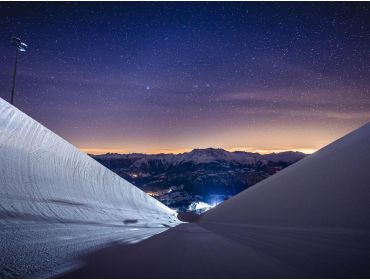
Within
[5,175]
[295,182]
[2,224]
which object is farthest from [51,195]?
[295,182]

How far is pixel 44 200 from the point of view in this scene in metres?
5.11

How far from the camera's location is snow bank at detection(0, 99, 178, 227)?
4.48 m

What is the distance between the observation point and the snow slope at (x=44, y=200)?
291cm

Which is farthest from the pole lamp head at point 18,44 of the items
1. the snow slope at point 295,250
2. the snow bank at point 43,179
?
the snow slope at point 295,250

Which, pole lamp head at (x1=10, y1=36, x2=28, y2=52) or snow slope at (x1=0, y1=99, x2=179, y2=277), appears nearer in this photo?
snow slope at (x1=0, y1=99, x2=179, y2=277)

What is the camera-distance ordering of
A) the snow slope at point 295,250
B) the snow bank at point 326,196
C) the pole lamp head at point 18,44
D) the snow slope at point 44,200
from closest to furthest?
the snow slope at point 295,250 → the snow slope at point 44,200 → the snow bank at point 326,196 → the pole lamp head at point 18,44

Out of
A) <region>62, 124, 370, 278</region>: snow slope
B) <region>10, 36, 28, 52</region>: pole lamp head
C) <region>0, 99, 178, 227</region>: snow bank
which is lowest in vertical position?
<region>62, 124, 370, 278</region>: snow slope

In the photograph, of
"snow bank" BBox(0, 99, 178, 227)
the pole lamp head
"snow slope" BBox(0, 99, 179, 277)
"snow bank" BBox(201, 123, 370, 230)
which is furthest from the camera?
the pole lamp head

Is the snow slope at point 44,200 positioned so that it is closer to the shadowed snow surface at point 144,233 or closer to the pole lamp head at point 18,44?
the shadowed snow surface at point 144,233

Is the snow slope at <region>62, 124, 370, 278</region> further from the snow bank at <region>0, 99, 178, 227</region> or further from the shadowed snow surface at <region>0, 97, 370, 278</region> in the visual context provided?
the snow bank at <region>0, 99, 178, 227</region>

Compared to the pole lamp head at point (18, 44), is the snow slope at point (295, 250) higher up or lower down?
lower down

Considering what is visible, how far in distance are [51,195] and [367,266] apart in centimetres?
571

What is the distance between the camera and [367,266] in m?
2.63

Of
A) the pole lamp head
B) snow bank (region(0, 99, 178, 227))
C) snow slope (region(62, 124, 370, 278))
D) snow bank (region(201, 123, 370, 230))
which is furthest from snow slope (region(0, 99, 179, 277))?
the pole lamp head
